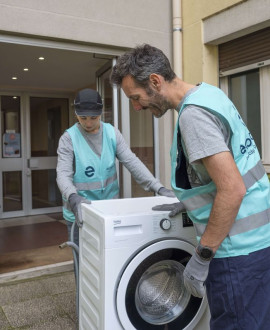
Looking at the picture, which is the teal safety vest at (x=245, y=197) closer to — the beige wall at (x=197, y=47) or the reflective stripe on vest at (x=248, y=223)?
the reflective stripe on vest at (x=248, y=223)

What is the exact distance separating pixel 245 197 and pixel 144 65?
729mm

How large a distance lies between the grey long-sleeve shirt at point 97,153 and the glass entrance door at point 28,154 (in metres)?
4.79

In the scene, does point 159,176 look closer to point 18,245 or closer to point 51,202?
point 18,245

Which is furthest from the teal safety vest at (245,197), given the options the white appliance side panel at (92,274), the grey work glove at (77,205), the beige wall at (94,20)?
the beige wall at (94,20)

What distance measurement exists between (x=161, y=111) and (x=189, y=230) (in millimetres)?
791

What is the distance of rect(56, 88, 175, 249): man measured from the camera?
2570mm

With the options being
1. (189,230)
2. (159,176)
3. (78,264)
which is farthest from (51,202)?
(189,230)

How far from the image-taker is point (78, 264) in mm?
2559

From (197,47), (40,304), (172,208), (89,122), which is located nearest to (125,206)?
(172,208)

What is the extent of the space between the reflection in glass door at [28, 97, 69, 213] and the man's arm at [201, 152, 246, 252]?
20.5ft

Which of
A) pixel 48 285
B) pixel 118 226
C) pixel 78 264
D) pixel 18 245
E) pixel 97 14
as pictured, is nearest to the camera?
pixel 118 226

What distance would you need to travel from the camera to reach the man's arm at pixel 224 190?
143cm

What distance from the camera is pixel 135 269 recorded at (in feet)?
6.57

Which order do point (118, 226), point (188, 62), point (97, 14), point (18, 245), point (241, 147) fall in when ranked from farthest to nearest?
point (18, 245) < point (188, 62) < point (97, 14) < point (118, 226) < point (241, 147)
